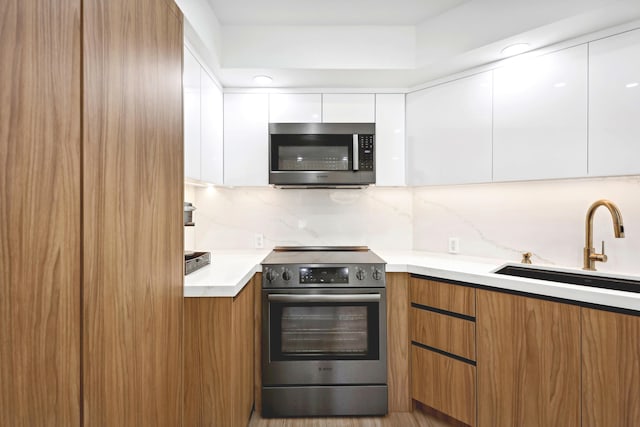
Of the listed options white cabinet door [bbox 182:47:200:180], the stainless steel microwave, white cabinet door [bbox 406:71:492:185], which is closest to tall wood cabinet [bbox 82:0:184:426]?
white cabinet door [bbox 182:47:200:180]

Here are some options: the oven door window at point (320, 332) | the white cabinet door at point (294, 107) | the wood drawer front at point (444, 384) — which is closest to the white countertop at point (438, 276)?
the oven door window at point (320, 332)

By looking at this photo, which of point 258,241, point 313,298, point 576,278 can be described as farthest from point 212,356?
point 576,278

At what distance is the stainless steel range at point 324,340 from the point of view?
209 cm

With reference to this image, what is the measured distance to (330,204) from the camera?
2.80m

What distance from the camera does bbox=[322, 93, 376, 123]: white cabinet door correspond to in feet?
Result: 8.16

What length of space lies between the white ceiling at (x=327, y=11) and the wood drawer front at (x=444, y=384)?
2089mm

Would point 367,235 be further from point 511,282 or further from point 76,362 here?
point 76,362

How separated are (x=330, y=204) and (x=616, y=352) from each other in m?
1.91

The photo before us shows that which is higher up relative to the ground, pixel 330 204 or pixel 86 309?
pixel 330 204

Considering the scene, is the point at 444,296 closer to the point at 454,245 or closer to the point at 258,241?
the point at 454,245

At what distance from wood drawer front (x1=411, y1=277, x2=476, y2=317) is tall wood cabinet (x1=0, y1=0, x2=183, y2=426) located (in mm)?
1484

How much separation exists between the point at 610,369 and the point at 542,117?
1274mm

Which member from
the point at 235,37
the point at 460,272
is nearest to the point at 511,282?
the point at 460,272

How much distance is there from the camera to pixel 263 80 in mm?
2375
